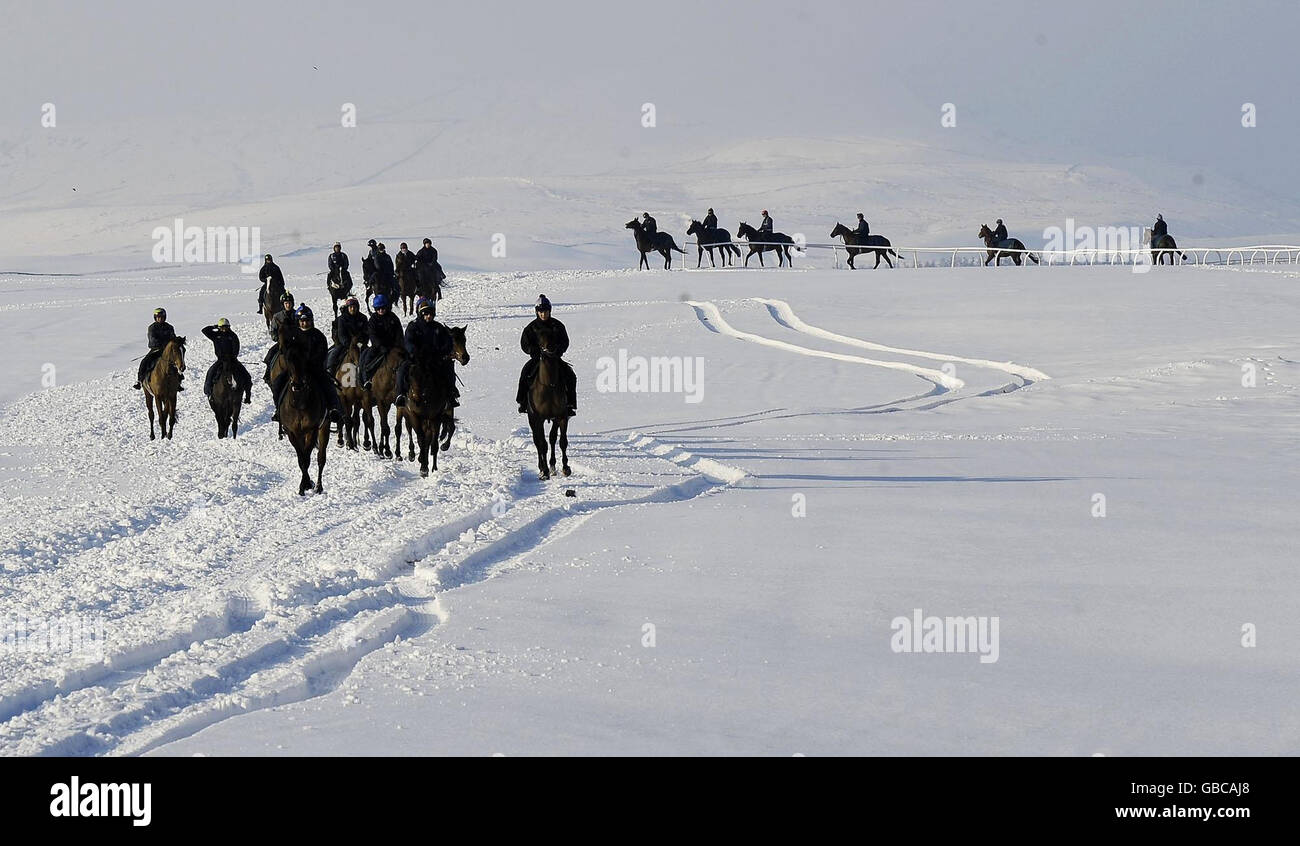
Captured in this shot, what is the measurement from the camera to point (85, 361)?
3372cm

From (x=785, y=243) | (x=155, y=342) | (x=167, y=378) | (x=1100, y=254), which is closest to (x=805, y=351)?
(x=155, y=342)

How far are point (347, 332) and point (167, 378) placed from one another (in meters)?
3.72

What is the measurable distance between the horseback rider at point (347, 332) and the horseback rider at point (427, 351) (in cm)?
189

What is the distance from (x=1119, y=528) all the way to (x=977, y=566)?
1.86 meters

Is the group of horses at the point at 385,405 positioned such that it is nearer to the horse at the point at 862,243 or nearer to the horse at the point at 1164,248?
the horse at the point at 862,243

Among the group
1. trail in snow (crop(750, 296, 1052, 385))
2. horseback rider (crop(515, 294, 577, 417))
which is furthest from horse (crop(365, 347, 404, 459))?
trail in snow (crop(750, 296, 1052, 385))

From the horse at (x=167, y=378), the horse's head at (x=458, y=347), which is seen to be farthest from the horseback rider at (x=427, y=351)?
the horse at (x=167, y=378)

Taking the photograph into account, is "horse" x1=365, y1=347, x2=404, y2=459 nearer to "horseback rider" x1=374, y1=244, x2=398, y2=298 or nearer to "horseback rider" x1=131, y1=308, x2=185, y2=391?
"horseback rider" x1=131, y1=308, x2=185, y2=391

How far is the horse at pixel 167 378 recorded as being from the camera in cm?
2039

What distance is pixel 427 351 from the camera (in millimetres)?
16281

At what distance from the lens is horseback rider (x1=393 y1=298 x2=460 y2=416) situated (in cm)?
1616

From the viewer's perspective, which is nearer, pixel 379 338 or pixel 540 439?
pixel 540 439

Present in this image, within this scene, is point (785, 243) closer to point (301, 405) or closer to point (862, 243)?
point (862, 243)

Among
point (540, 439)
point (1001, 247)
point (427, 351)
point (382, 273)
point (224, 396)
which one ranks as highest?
point (1001, 247)
